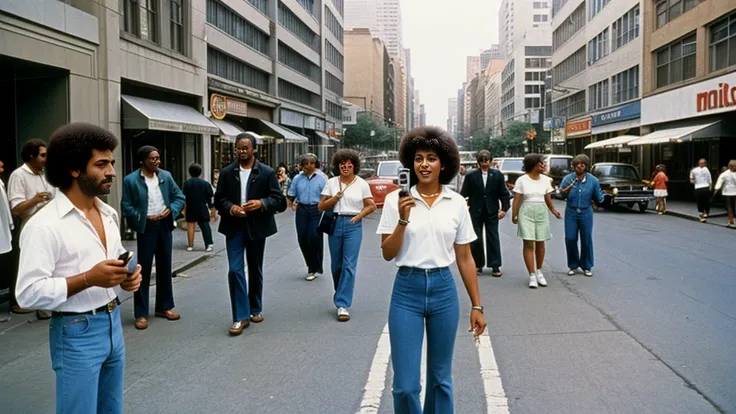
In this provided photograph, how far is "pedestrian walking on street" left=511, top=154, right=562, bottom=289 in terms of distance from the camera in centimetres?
966

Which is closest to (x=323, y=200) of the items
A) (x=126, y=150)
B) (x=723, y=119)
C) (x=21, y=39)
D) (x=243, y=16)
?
(x=21, y=39)

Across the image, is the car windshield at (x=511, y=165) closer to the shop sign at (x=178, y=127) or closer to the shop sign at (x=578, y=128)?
the shop sign at (x=178, y=127)

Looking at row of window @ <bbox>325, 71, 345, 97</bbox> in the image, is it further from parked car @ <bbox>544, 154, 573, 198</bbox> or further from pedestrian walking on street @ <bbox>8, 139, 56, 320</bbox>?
pedestrian walking on street @ <bbox>8, 139, 56, 320</bbox>

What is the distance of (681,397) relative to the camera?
486cm

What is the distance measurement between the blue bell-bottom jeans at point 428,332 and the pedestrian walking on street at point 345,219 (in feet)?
12.7

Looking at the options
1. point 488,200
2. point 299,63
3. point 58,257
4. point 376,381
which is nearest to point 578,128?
point 299,63

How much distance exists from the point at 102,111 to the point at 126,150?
3.34m

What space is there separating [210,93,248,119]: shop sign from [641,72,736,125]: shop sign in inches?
783

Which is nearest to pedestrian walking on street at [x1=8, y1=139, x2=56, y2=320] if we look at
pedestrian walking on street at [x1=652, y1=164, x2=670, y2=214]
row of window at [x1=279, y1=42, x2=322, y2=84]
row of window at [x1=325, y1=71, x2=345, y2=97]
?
pedestrian walking on street at [x1=652, y1=164, x2=670, y2=214]

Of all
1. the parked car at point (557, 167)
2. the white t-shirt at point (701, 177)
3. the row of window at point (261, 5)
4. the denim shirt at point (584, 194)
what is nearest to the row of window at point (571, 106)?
the parked car at point (557, 167)

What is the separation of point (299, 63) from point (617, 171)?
33769 millimetres

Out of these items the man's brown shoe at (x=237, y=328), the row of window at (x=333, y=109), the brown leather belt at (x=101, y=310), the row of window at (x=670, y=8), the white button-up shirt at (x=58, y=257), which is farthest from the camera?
the row of window at (x=333, y=109)

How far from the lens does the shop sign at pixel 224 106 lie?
2606cm

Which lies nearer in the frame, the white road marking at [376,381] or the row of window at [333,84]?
the white road marking at [376,381]
